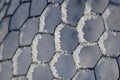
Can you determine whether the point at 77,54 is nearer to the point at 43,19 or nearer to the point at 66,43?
the point at 66,43

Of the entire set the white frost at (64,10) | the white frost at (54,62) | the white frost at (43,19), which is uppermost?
the white frost at (64,10)

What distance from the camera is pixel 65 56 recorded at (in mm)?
975

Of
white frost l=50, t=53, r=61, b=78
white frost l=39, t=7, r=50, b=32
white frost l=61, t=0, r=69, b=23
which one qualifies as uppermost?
white frost l=61, t=0, r=69, b=23

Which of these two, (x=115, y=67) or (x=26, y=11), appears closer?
(x=115, y=67)

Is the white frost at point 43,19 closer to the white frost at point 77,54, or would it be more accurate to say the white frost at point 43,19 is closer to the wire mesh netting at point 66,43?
the wire mesh netting at point 66,43

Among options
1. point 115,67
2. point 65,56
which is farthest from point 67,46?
point 115,67

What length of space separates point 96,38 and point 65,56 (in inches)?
3.7

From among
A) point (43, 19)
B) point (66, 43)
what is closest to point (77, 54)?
point (66, 43)

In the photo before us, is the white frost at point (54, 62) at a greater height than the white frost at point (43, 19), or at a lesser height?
lesser

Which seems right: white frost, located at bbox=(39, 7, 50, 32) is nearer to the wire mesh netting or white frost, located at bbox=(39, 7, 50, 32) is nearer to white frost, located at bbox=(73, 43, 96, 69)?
the wire mesh netting

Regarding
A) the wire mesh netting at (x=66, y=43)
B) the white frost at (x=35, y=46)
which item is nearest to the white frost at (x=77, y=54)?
the wire mesh netting at (x=66, y=43)

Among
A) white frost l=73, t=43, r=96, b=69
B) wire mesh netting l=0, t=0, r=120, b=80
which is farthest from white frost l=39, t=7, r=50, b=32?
white frost l=73, t=43, r=96, b=69

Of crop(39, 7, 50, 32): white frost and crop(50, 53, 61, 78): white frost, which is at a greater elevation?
crop(39, 7, 50, 32): white frost

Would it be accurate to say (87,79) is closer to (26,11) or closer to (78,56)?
(78,56)
